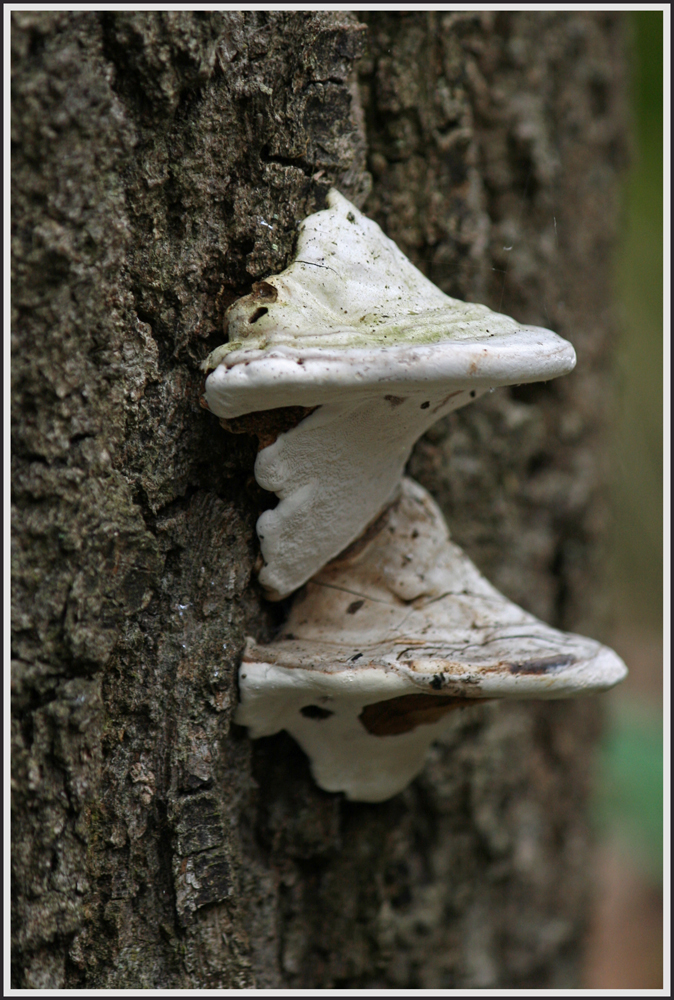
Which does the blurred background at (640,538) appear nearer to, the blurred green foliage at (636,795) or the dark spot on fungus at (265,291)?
the blurred green foliage at (636,795)

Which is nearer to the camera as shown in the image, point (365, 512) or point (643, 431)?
point (365, 512)

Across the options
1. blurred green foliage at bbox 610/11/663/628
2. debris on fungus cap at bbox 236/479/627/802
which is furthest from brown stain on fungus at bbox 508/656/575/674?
blurred green foliage at bbox 610/11/663/628

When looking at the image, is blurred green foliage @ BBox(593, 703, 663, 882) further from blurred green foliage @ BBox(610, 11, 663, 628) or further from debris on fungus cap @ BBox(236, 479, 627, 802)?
debris on fungus cap @ BBox(236, 479, 627, 802)

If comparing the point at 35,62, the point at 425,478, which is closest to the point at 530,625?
the point at 425,478

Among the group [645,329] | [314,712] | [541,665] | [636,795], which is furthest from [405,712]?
[645,329]

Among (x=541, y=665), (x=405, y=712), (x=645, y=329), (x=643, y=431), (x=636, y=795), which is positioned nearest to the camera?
(x=541, y=665)

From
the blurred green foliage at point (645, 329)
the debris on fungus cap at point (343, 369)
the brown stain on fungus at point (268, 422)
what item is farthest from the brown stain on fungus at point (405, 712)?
the blurred green foliage at point (645, 329)

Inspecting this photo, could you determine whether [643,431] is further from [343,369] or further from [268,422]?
[343,369]
